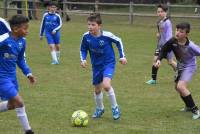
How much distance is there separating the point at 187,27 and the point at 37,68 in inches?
262

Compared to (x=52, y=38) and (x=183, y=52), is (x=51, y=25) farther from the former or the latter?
(x=183, y=52)

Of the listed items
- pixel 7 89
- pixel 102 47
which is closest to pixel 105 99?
pixel 102 47

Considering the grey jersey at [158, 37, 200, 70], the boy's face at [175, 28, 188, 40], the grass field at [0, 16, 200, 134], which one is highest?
the boy's face at [175, 28, 188, 40]

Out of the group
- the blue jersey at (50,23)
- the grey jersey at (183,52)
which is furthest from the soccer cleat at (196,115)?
the blue jersey at (50,23)

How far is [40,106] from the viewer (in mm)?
8828

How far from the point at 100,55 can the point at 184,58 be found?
4.57 ft

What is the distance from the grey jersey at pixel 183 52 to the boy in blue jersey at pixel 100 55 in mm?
781

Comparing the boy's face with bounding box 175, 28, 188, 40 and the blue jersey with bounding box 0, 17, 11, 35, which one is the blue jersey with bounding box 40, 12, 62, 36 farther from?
the boy's face with bounding box 175, 28, 188, 40

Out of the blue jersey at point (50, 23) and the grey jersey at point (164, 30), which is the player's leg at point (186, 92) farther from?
the blue jersey at point (50, 23)

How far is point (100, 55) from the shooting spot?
7980 mm

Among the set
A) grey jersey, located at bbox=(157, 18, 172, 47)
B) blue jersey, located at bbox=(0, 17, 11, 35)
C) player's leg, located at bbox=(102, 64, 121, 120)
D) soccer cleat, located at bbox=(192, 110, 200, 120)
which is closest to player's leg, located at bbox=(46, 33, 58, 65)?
grey jersey, located at bbox=(157, 18, 172, 47)

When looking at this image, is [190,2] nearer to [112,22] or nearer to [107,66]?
[112,22]

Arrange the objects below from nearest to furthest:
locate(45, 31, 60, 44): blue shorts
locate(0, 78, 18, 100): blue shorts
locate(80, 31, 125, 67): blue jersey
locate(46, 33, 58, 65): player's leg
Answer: locate(0, 78, 18, 100): blue shorts → locate(80, 31, 125, 67): blue jersey → locate(46, 33, 58, 65): player's leg → locate(45, 31, 60, 44): blue shorts

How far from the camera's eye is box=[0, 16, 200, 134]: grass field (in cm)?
739
